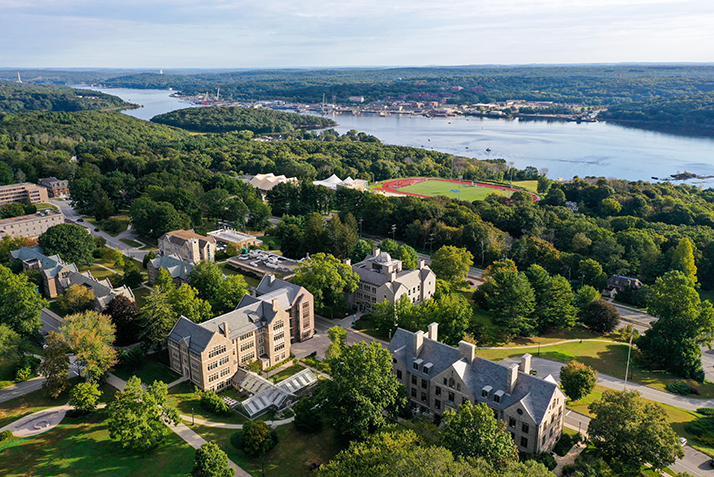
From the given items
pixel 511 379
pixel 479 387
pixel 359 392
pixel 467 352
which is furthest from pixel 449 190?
pixel 359 392

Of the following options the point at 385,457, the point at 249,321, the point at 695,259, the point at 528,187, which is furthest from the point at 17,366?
the point at 528,187

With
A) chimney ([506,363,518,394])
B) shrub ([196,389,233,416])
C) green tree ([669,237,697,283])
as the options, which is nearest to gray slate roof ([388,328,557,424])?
chimney ([506,363,518,394])

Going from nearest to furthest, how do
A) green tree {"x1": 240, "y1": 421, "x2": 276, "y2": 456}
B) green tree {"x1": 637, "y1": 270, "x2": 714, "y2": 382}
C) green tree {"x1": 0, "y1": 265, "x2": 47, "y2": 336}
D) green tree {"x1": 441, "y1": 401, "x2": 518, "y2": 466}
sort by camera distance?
1. green tree {"x1": 441, "y1": 401, "x2": 518, "y2": 466}
2. green tree {"x1": 240, "y1": 421, "x2": 276, "y2": 456}
3. green tree {"x1": 0, "y1": 265, "x2": 47, "y2": 336}
4. green tree {"x1": 637, "y1": 270, "x2": 714, "y2": 382}

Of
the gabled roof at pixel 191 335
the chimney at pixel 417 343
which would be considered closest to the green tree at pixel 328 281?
the gabled roof at pixel 191 335

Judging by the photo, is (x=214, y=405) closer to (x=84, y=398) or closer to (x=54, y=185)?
(x=84, y=398)

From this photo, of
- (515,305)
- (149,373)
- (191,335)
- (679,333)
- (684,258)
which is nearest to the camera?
(191,335)

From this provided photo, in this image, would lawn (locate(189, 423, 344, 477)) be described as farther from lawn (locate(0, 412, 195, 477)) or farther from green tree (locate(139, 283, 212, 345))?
green tree (locate(139, 283, 212, 345))
